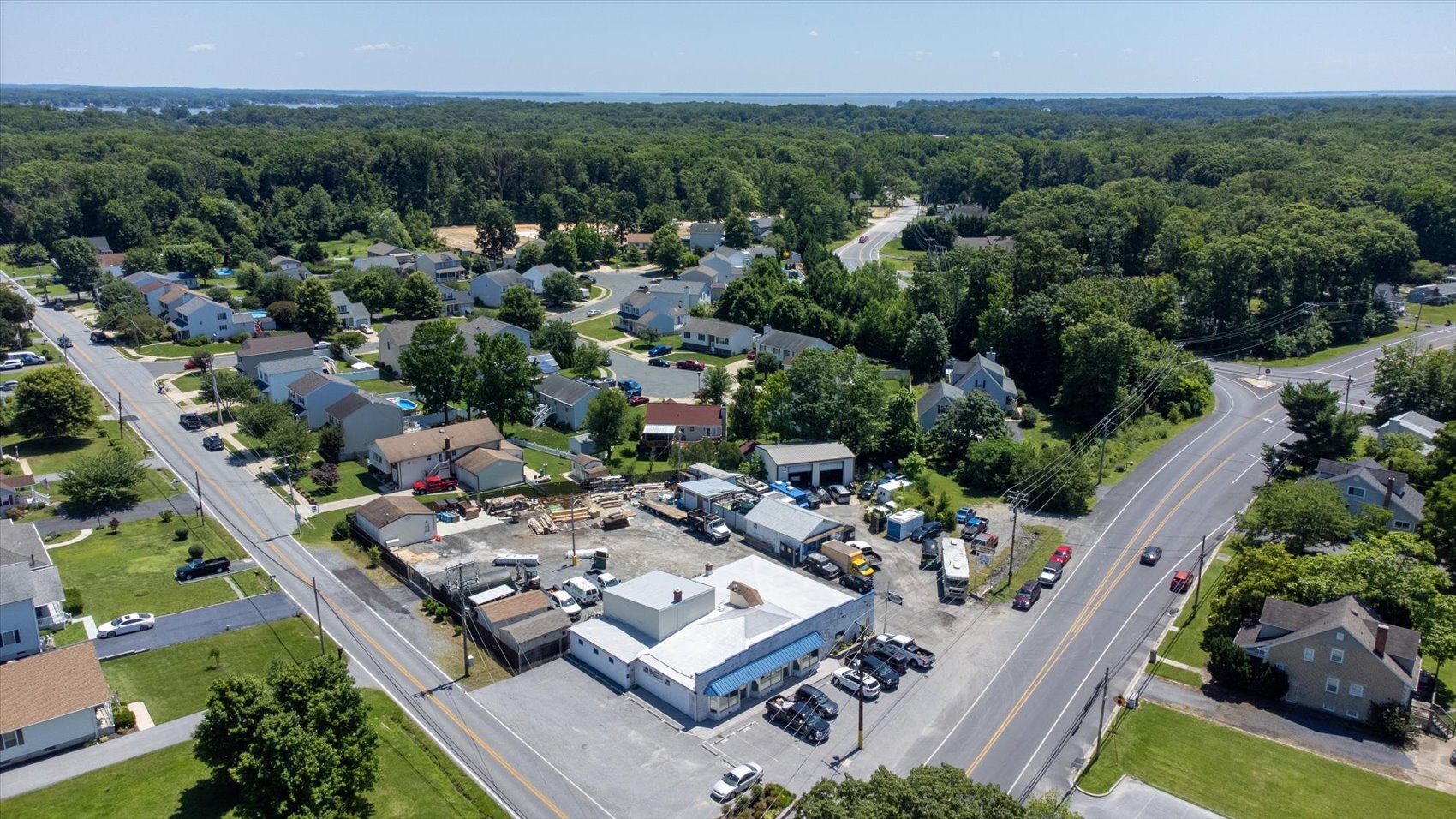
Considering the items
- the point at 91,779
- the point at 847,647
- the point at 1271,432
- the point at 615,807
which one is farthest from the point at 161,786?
the point at 1271,432

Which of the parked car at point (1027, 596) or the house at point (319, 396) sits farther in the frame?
the house at point (319, 396)

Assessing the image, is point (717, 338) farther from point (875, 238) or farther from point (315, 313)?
point (875, 238)

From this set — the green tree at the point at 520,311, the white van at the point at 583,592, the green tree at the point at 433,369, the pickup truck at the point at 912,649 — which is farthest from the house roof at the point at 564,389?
the pickup truck at the point at 912,649

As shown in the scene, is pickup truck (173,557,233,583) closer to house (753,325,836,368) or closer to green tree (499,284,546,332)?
green tree (499,284,546,332)

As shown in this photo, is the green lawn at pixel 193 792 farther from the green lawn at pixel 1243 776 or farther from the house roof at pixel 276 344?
the house roof at pixel 276 344

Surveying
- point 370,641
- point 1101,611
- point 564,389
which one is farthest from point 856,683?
point 564,389
